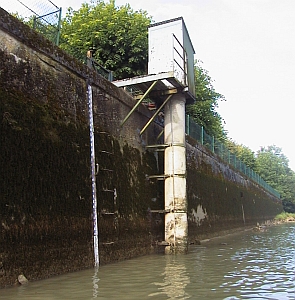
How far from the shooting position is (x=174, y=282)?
19.9ft

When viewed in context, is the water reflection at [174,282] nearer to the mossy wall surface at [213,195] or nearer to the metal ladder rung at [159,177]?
the metal ladder rung at [159,177]

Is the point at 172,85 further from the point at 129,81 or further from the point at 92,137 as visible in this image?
the point at 92,137

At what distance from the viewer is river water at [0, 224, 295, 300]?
5059 mm

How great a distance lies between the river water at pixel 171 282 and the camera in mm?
5059

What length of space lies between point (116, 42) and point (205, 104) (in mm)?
8231

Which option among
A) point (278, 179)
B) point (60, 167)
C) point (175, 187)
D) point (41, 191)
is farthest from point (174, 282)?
point (278, 179)

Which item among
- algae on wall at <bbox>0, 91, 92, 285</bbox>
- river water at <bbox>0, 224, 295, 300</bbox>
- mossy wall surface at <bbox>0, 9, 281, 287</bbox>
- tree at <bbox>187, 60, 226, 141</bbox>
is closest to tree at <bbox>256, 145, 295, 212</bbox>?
tree at <bbox>187, 60, 226, 141</bbox>

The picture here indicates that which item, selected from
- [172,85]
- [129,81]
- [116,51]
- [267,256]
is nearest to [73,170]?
[129,81]

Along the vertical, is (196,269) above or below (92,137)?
below

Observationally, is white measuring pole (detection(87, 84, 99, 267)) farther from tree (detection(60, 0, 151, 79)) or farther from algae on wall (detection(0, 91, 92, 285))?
tree (detection(60, 0, 151, 79))

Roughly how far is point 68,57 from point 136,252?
5.11 metres

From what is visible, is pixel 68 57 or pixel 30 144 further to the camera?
pixel 68 57

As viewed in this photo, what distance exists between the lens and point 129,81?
10484 mm

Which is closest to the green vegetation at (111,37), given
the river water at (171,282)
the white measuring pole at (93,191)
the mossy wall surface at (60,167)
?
the mossy wall surface at (60,167)
